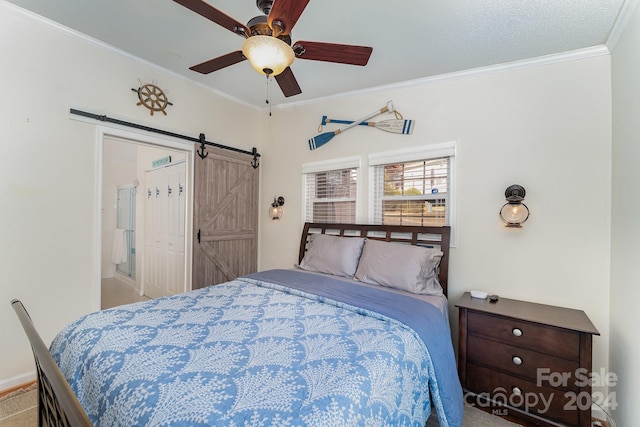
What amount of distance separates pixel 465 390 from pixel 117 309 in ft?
8.63

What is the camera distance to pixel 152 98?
9.58ft

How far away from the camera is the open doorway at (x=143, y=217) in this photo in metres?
3.31

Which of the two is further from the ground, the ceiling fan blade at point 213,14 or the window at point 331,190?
the ceiling fan blade at point 213,14

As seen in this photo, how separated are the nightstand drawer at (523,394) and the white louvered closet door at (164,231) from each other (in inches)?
128

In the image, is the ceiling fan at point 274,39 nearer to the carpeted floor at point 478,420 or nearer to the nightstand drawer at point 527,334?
the nightstand drawer at point 527,334

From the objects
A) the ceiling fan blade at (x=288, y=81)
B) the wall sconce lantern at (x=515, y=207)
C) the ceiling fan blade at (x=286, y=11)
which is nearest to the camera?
the ceiling fan blade at (x=286, y=11)

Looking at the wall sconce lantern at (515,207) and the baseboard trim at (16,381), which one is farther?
the wall sconce lantern at (515,207)

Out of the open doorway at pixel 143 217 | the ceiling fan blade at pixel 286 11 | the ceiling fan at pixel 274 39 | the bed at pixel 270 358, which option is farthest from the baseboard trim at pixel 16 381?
the ceiling fan blade at pixel 286 11

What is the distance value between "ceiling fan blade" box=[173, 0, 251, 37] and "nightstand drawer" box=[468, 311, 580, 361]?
8.27 ft

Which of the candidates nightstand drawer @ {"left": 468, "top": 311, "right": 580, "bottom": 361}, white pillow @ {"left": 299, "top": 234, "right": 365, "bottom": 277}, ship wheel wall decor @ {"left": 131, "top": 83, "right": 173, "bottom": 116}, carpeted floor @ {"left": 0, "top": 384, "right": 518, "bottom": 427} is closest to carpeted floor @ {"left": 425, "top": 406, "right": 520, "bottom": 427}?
carpeted floor @ {"left": 0, "top": 384, "right": 518, "bottom": 427}

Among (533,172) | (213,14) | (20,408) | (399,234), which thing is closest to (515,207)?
(533,172)

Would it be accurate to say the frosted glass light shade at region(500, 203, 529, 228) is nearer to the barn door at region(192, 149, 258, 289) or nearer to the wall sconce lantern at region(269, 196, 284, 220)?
the wall sconce lantern at region(269, 196, 284, 220)

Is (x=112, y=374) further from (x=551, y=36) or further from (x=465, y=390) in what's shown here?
(x=551, y=36)

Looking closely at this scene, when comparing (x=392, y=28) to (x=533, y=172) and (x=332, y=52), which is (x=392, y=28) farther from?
Result: (x=533, y=172)
